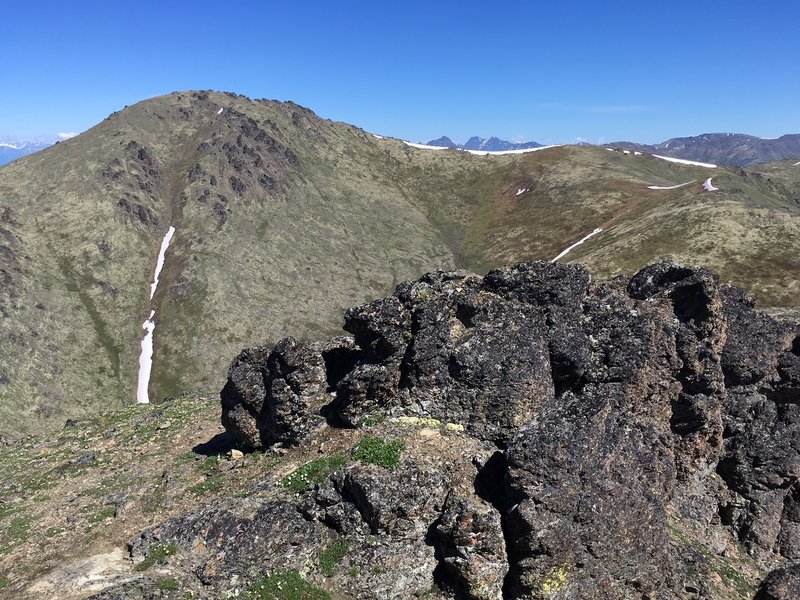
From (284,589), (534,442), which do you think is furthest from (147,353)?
(534,442)

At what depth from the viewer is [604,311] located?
80.3 ft

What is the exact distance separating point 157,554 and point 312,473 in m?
6.41

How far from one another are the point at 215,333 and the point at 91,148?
381ft

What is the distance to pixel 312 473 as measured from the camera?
2112cm

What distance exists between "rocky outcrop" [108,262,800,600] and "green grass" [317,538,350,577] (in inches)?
4.9

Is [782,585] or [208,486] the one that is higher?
[208,486]

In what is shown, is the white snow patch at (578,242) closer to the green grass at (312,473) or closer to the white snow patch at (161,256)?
the white snow patch at (161,256)

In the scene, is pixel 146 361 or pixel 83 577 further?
pixel 146 361

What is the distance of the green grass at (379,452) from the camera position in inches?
792

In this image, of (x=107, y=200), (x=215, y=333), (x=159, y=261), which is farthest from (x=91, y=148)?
(x=215, y=333)

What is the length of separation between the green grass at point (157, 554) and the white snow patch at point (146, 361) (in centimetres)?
11223

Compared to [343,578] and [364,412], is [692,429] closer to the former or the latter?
[364,412]

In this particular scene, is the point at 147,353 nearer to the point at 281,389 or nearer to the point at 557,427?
the point at 281,389

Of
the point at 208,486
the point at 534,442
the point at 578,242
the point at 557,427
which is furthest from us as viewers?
the point at 578,242
